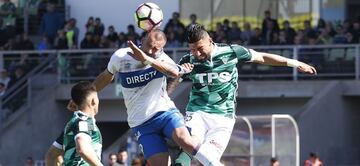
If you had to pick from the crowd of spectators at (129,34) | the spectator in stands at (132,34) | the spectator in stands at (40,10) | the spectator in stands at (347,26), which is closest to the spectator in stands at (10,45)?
the crowd of spectators at (129,34)

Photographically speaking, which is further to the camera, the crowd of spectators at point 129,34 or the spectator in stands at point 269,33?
the spectator in stands at point 269,33

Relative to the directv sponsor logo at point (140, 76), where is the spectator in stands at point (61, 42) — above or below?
below

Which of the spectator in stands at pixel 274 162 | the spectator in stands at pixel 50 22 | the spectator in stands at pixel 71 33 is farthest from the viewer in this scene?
the spectator in stands at pixel 50 22

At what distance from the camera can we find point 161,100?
13.3 metres

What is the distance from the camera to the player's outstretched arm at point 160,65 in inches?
484

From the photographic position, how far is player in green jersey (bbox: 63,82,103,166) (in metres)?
11.2

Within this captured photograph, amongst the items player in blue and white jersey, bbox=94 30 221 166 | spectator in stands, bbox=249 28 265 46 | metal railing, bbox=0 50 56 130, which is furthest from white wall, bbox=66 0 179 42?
player in blue and white jersey, bbox=94 30 221 166

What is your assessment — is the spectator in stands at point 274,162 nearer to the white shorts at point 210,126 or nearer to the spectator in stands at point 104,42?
the white shorts at point 210,126

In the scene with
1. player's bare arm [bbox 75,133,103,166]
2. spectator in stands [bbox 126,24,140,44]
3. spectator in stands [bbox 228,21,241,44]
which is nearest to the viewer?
player's bare arm [bbox 75,133,103,166]

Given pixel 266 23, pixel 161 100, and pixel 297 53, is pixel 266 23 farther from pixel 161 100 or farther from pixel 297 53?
pixel 161 100

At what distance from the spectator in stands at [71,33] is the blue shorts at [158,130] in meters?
17.3

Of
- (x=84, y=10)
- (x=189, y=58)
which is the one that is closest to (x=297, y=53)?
(x=84, y=10)

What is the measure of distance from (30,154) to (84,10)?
18.3 ft

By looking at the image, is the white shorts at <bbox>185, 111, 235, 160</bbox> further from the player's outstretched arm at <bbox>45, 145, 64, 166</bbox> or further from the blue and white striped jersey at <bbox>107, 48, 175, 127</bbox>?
the player's outstretched arm at <bbox>45, 145, 64, 166</bbox>
